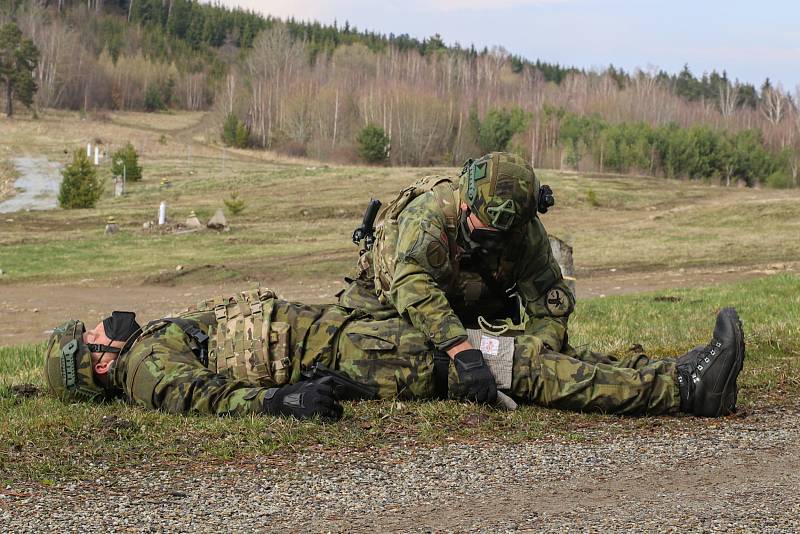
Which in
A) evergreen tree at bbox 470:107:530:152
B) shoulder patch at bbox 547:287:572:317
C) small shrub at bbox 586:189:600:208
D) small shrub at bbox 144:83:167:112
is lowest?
shoulder patch at bbox 547:287:572:317

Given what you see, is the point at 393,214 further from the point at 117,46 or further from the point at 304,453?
the point at 117,46

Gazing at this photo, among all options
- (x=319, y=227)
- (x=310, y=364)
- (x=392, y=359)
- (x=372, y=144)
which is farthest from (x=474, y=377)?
(x=372, y=144)

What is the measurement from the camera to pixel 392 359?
5.93 metres

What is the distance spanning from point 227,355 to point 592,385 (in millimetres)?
2127

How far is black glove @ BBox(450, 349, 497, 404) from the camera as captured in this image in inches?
219

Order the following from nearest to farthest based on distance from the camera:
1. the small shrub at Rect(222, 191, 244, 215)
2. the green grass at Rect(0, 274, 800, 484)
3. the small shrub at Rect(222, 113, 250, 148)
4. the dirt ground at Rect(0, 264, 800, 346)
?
the green grass at Rect(0, 274, 800, 484) → the dirt ground at Rect(0, 264, 800, 346) → the small shrub at Rect(222, 191, 244, 215) → the small shrub at Rect(222, 113, 250, 148)

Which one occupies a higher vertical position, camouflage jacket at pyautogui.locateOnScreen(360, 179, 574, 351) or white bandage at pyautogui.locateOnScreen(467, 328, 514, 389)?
camouflage jacket at pyautogui.locateOnScreen(360, 179, 574, 351)

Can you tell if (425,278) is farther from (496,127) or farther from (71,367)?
(496,127)

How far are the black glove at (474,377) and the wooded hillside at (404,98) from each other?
68.7 metres

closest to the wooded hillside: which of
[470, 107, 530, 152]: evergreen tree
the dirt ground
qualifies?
[470, 107, 530, 152]: evergreen tree

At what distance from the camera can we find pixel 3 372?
8.98 meters

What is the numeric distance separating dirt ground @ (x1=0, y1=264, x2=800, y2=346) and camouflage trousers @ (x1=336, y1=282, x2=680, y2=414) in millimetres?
10911

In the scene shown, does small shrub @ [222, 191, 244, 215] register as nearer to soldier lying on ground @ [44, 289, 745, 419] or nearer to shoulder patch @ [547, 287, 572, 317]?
soldier lying on ground @ [44, 289, 745, 419]

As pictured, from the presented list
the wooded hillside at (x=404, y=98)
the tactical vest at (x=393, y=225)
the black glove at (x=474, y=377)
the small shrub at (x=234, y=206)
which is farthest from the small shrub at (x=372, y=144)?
the black glove at (x=474, y=377)
